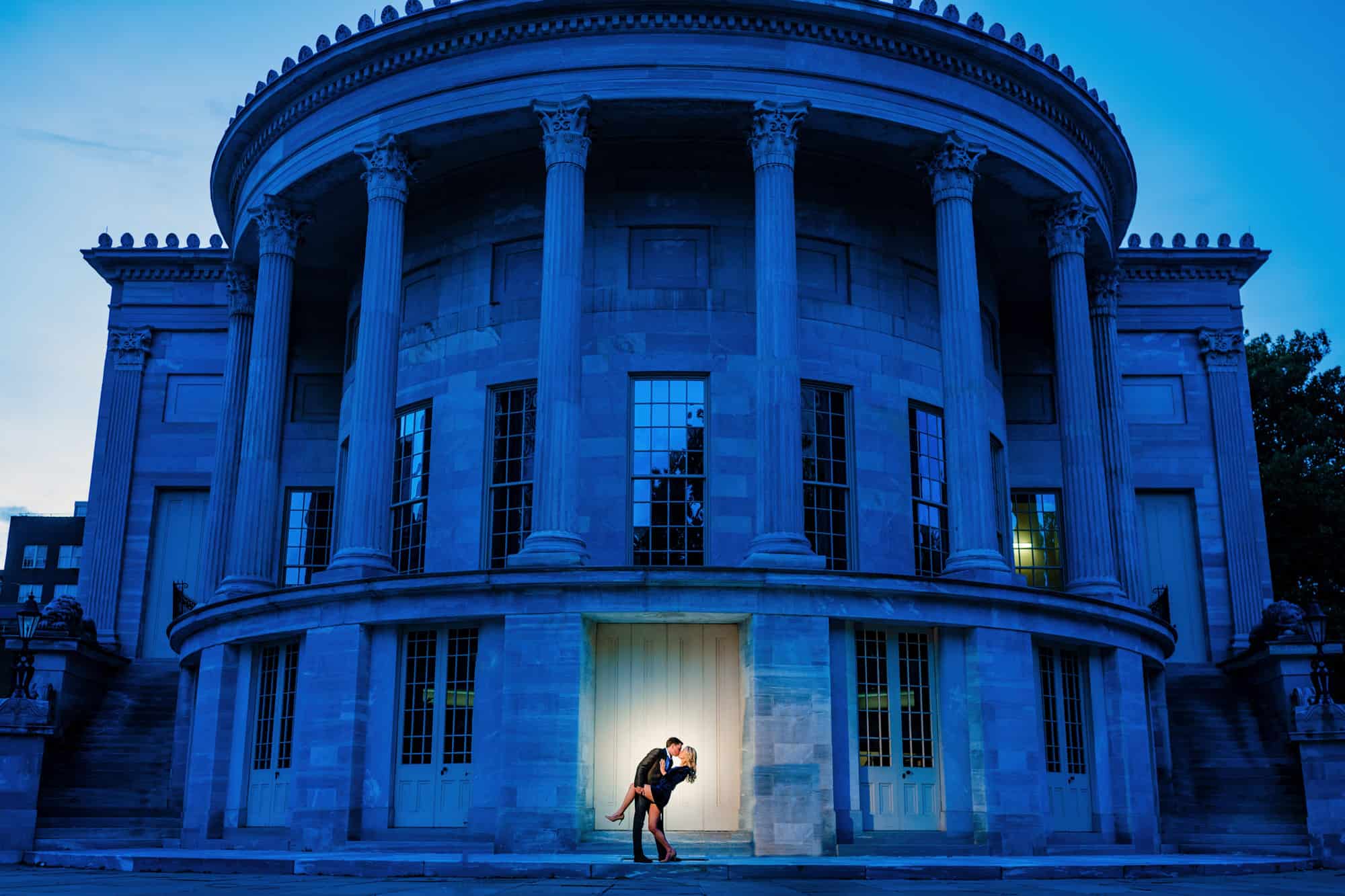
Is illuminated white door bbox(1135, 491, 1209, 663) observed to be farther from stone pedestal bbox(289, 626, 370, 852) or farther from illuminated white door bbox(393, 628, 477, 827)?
stone pedestal bbox(289, 626, 370, 852)

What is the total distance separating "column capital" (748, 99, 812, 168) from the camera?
26875mm

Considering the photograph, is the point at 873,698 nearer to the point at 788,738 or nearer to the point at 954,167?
the point at 788,738

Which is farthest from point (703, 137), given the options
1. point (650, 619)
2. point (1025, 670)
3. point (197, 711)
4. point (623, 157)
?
point (197, 711)

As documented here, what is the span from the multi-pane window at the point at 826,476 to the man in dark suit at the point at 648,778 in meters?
8.11

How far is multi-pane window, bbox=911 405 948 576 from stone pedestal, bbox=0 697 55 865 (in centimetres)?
1875

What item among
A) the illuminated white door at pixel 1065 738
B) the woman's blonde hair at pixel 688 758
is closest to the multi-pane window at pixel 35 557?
the illuminated white door at pixel 1065 738

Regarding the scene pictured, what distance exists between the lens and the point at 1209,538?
127 feet

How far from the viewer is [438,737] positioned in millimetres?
24391

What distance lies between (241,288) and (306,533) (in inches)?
272

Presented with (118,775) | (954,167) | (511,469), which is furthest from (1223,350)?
(118,775)

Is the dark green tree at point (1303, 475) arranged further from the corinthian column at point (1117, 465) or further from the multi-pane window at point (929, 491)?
the multi-pane window at point (929, 491)

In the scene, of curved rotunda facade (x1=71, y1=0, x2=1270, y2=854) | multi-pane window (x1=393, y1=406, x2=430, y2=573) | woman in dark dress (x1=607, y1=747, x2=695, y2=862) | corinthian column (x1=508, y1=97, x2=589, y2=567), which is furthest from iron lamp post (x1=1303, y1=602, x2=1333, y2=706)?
multi-pane window (x1=393, y1=406, x2=430, y2=573)

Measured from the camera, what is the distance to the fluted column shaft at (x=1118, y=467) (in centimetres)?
3244

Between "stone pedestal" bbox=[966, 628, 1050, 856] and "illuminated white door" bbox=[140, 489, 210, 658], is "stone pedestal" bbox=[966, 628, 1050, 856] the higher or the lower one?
the lower one
